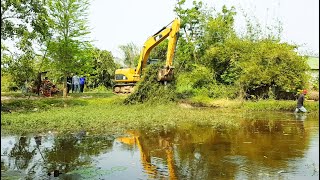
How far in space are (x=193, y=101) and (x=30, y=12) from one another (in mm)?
10743

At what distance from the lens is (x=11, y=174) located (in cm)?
649

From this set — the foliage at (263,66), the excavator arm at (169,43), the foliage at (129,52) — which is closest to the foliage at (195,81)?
the foliage at (263,66)

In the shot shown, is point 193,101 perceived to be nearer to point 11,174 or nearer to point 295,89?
point 295,89

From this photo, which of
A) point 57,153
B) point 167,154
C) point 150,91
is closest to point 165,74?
point 150,91

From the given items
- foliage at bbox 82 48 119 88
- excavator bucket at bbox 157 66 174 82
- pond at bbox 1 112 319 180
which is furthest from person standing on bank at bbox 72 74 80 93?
pond at bbox 1 112 319 180

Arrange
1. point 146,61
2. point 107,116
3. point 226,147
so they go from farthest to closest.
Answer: point 146,61 → point 107,116 → point 226,147

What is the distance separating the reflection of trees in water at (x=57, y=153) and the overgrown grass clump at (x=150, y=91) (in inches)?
369

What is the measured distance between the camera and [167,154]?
856 cm

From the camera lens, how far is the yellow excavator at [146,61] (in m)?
20.6

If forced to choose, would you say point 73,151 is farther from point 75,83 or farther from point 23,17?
point 75,83

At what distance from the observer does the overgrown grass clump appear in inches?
785

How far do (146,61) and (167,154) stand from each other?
15.2 metres

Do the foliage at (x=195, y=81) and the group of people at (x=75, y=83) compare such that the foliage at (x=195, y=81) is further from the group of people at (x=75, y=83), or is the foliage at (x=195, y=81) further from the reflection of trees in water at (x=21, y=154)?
the reflection of trees in water at (x=21, y=154)

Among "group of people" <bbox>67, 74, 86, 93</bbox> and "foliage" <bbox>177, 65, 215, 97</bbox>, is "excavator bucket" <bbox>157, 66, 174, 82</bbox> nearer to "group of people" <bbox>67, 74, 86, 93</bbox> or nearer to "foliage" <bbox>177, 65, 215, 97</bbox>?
"foliage" <bbox>177, 65, 215, 97</bbox>
